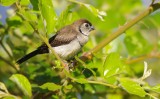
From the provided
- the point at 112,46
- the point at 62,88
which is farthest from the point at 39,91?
the point at 112,46

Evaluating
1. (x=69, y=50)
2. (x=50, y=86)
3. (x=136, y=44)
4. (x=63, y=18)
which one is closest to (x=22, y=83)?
(x=50, y=86)

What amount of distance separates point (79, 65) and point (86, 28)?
129 cm

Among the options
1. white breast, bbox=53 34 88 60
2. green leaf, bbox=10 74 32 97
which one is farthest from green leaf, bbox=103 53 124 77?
white breast, bbox=53 34 88 60

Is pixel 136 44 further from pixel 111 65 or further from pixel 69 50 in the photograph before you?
pixel 111 65

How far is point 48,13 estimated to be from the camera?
6.56 feet

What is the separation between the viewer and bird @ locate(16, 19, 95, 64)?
2.75 m

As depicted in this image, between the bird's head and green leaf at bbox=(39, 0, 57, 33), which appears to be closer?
green leaf at bbox=(39, 0, 57, 33)

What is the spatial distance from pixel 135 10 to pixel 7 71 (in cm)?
139

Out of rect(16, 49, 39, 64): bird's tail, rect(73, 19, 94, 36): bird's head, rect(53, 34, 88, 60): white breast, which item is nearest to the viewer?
rect(16, 49, 39, 64): bird's tail

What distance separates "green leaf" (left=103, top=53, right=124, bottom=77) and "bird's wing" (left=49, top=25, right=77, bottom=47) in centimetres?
66

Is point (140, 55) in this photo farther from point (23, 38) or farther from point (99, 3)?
point (23, 38)

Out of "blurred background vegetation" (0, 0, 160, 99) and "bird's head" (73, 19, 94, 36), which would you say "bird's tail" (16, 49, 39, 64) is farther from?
"bird's head" (73, 19, 94, 36)

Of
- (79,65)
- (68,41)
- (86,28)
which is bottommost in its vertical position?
(79,65)

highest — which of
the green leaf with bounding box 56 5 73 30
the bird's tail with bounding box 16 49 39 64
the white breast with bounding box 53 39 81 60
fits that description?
the white breast with bounding box 53 39 81 60
